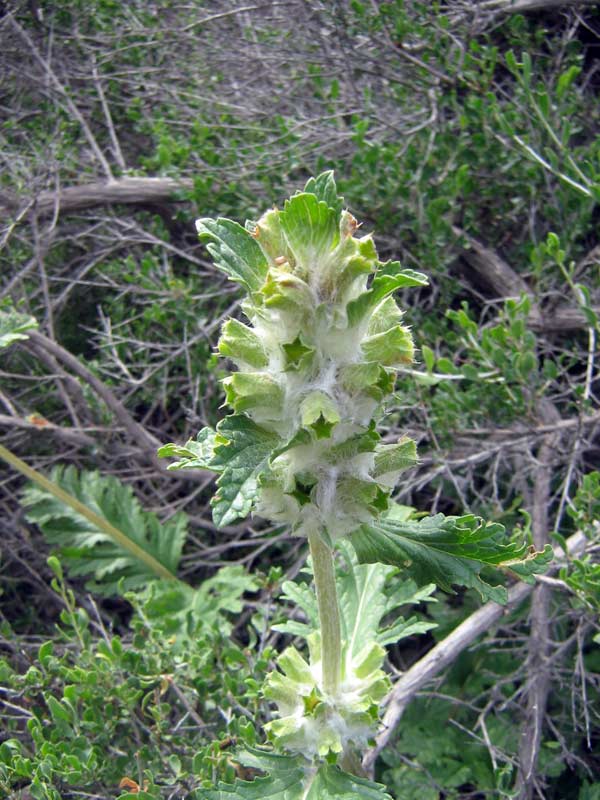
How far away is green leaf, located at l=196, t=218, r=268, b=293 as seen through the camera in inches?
51.8

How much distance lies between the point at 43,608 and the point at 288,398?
93.1 inches

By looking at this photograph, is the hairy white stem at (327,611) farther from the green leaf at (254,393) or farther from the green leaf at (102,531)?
the green leaf at (102,531)

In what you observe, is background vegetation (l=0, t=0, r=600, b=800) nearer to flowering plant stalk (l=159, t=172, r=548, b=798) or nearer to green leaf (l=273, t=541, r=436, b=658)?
green leaf (l=273, t=541, r=436, b=658)

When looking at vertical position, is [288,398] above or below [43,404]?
above

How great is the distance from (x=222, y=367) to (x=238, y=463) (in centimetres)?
208

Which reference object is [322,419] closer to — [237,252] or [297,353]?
[297,353]

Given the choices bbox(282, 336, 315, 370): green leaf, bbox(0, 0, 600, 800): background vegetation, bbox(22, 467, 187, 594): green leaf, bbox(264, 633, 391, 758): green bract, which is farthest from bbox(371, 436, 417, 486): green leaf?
bbox(22, 467, 187, 594): green leaf

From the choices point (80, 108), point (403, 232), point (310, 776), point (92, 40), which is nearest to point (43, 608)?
point (310, 776)

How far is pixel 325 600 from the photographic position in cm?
149

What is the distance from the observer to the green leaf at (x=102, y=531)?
9.94 feet

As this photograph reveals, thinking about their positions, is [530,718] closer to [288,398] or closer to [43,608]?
[288,398]

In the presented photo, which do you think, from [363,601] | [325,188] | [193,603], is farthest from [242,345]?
[193,603]

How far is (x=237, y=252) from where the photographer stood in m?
1.34

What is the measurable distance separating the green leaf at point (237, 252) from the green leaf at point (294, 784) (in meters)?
1.02
